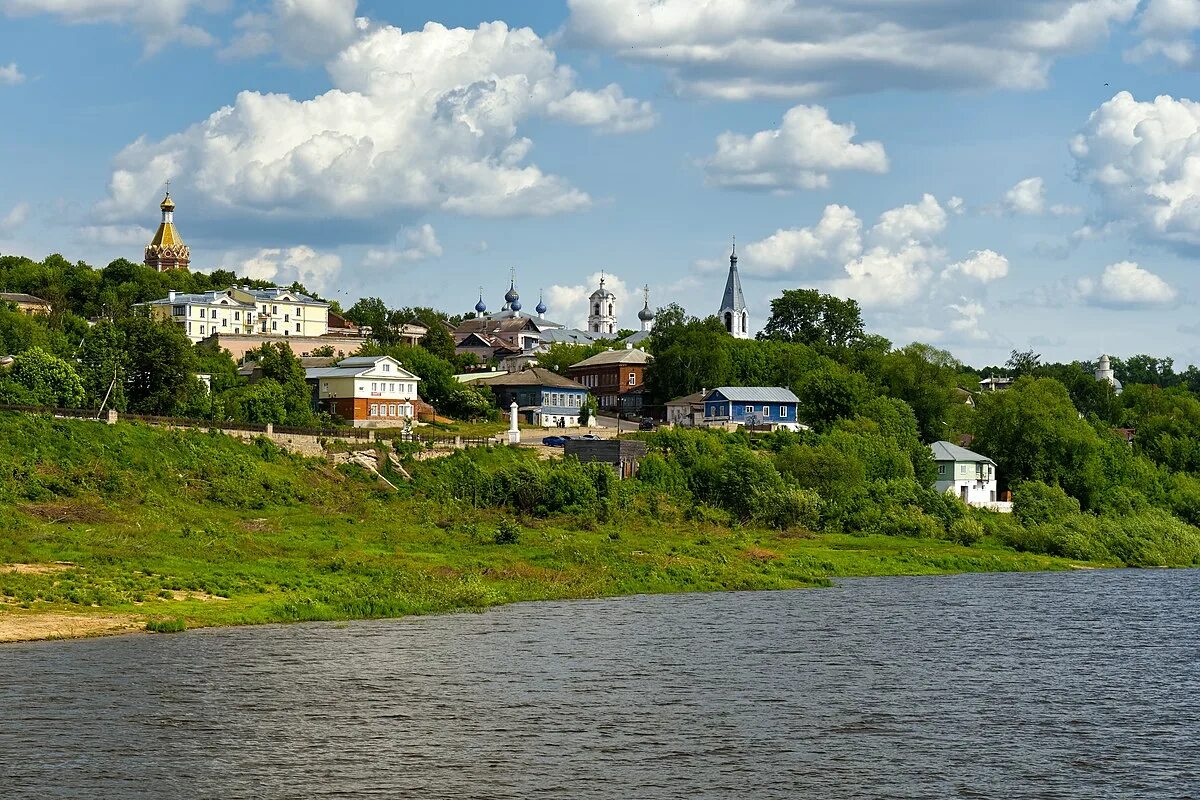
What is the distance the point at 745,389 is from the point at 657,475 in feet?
119

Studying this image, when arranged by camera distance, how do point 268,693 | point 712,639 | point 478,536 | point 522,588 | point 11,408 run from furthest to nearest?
1. point 11,408
2. point 478,536
3. point 522,588
4. point 712,639
5. point 268,693

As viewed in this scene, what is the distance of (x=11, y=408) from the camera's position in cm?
8269

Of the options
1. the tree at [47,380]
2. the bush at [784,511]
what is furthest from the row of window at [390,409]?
the bush at [784,511]

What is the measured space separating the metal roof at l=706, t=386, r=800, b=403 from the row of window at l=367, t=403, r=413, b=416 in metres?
29.2

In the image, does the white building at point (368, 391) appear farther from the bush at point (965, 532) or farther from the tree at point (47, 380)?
the bush at point (965, 532)

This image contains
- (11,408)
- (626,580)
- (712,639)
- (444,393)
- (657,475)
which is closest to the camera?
(712,639)

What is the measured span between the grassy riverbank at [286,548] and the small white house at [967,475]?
2640 cm

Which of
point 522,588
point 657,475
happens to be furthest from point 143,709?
point 657,475

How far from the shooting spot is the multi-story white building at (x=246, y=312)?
172 meters

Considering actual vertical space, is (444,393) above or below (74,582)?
above

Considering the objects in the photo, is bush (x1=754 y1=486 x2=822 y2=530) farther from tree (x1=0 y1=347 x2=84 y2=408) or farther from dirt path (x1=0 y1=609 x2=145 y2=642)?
dirt path (x1=0 y1=609 x2=145 y2=642)

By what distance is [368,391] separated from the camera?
402 ft

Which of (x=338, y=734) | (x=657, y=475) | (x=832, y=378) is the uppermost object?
(x=832, y=378)

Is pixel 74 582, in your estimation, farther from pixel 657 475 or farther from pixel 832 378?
pixel 832 378
